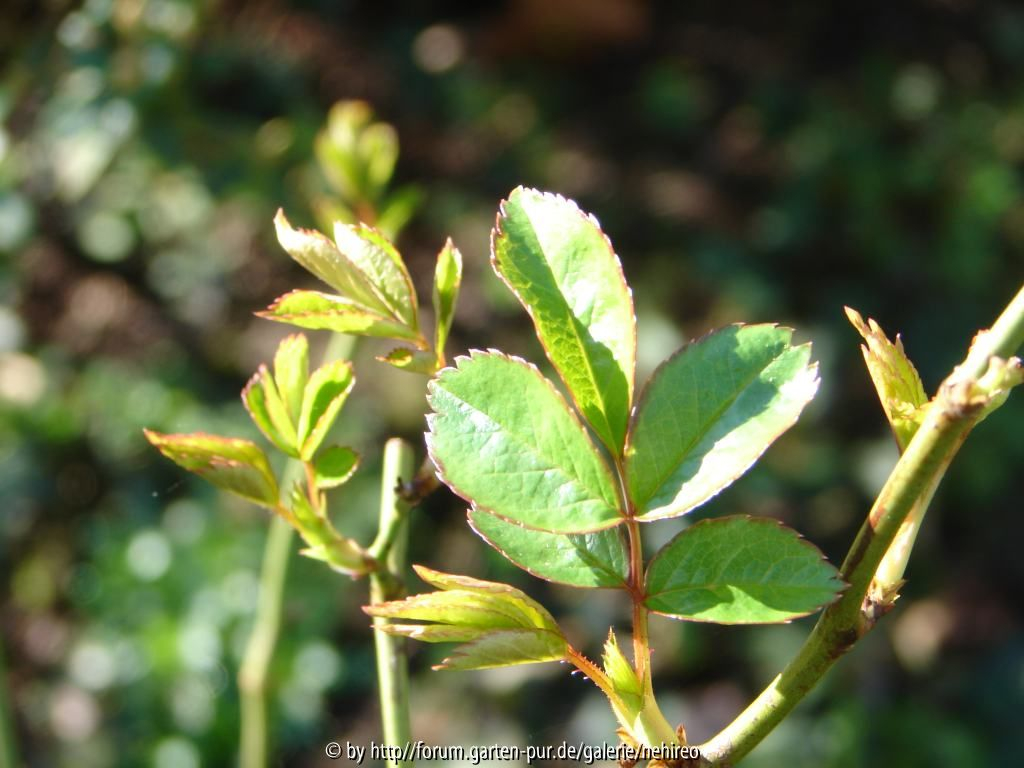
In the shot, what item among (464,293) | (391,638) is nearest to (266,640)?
(391,638)

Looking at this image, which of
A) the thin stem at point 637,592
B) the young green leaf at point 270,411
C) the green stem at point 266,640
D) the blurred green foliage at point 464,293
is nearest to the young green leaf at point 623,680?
the thin stem at point 637,592

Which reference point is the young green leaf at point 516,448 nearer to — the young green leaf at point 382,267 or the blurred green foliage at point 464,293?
the young green leaf at point 382,267

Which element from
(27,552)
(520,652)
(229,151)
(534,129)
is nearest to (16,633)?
(27,552)

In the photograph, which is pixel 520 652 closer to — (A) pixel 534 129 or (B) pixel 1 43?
(B) pixel 1 43

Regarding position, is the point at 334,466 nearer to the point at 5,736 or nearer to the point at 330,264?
the point at 330,264

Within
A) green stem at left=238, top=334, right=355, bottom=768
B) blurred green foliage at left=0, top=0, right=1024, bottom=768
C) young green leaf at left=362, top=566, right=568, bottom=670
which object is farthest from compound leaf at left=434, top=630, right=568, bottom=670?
blurred green foliage at left=0, top=0, right=1024, bottom=768

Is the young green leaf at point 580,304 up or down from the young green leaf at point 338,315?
up

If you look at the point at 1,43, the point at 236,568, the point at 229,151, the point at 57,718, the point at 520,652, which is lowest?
the point at 57,718
